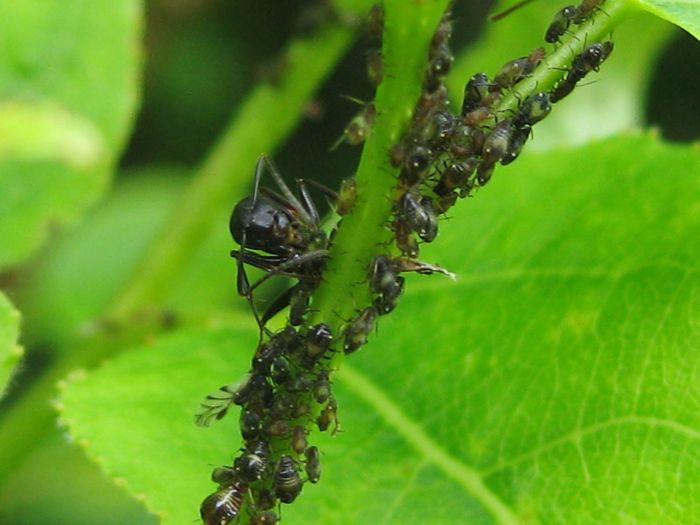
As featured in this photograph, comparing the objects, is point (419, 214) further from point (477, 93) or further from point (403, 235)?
point (477, 93)

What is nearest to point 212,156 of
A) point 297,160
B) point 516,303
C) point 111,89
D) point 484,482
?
point 111,89

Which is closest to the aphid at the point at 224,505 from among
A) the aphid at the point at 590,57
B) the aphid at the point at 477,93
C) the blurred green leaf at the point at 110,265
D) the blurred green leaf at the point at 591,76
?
the aphid at the point at 477,93

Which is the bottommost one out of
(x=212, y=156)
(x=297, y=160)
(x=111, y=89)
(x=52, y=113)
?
(x=52, y=113)

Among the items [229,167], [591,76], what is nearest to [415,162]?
[229,167]

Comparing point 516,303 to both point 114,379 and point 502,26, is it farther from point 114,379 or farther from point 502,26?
point 502,26

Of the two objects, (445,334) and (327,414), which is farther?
(445,334)
